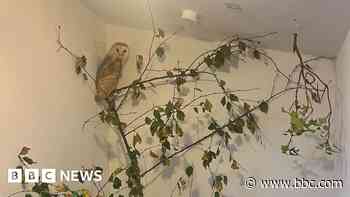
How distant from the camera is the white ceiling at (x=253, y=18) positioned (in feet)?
6.80

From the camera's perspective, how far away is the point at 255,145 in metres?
2.62

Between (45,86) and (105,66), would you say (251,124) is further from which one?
(45,86)

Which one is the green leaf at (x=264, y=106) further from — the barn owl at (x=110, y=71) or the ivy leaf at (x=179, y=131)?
the barn owl at (x=110, y=71)

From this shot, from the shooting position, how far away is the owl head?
8.84 feet

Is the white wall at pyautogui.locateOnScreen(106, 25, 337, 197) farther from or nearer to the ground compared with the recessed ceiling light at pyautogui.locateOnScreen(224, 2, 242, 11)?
nearer to the ground

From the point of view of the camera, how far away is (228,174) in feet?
8.63

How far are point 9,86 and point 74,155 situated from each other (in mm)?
641

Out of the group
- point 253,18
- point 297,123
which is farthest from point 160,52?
point 297,123

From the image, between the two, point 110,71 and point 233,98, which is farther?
point 110,71

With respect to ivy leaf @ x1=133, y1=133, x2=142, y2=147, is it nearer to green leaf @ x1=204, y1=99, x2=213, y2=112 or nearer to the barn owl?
the barn owl

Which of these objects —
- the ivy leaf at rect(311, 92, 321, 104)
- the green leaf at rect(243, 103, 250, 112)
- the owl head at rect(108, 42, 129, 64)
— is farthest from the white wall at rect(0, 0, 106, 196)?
the ivy leaf at rect(311, 92, 321, 104)

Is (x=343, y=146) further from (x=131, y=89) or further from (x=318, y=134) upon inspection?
(x=131, y=89)

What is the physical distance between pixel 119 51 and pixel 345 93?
1.25 metres

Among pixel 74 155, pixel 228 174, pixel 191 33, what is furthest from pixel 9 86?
pixel 228 174
